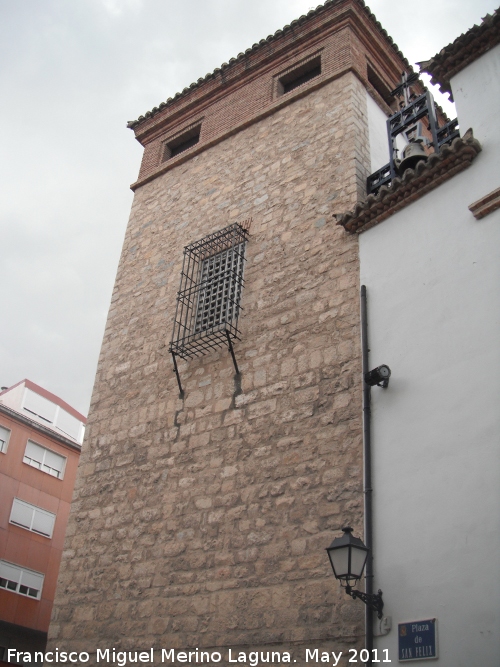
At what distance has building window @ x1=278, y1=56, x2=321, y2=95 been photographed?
9461mm

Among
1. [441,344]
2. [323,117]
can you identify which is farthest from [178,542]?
[323,117]

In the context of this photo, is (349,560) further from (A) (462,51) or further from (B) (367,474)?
(A) (462,51)

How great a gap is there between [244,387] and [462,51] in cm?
418

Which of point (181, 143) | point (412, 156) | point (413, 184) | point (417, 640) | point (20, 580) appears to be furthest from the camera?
point (20, 580)

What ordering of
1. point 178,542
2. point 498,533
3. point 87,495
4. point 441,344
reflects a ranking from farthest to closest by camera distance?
point 87,495, point 178,542, point 441,344, point 498,533

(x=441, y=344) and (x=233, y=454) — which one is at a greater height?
(x=441, y=344)

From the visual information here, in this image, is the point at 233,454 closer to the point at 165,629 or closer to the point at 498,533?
the point at 165,629

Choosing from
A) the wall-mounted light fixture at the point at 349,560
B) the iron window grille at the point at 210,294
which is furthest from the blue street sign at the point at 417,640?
the iron window grille at the point at 210,294

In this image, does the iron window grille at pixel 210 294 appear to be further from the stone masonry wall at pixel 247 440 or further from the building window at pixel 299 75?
the building window at pixel 299 75

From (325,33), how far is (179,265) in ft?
13.2

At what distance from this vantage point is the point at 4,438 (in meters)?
14.8

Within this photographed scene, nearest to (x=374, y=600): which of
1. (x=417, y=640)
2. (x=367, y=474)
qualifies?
(x=417, y=640)

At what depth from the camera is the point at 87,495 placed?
7527 mm

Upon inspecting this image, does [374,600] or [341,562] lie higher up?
[341,562]
